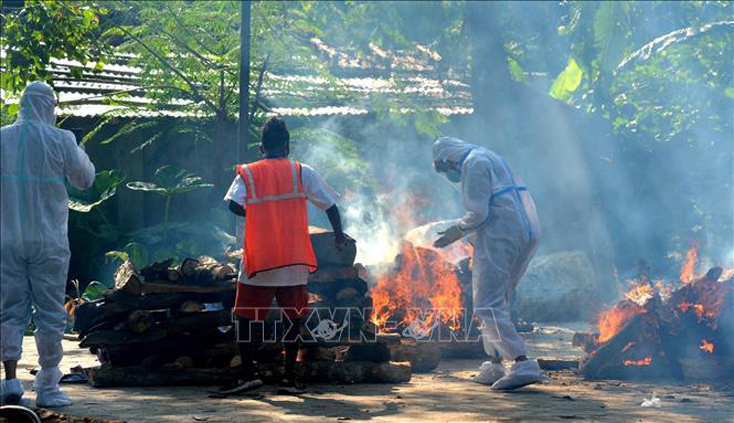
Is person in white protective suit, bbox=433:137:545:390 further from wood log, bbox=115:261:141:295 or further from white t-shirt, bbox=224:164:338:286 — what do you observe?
wood log, bbox=115:261:141:295

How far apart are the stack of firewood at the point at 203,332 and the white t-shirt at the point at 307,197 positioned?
2.73 ft

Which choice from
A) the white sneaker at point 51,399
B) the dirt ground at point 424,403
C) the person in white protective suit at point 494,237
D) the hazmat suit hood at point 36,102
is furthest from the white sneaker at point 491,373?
the hazmat suit hood at point 36,102

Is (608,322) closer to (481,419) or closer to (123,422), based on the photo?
(481,419)

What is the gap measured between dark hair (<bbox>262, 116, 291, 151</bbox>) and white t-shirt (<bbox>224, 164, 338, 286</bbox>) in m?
0.26

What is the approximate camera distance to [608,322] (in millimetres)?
9773

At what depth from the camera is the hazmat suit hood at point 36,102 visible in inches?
289

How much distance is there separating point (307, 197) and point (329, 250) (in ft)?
3.53

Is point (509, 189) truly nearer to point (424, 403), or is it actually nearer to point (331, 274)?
point (331, 274)

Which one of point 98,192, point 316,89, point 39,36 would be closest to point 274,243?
point 39,36

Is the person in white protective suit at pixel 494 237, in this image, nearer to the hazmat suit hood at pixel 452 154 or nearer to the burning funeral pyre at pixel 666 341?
the hazmat suit hood at pixel 452 154

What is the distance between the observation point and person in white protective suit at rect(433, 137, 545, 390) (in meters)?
8.32

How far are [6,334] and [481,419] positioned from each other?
3314 mm

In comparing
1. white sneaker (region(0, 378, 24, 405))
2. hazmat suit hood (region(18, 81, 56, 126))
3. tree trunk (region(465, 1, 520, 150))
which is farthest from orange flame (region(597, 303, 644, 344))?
tree trunk (region(465, 1, 520, 150))

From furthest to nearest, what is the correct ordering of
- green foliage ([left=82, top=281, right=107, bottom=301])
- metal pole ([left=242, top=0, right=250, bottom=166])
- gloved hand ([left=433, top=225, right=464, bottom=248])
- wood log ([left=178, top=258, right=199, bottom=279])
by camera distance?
1. green foliage ([left=82, top=281, right=107, bottom=301])
2. metal pole ([left=242, top=0, right=250, bottom=166])
3. wood log ([left=178, top=258, right=199, bottom=279])
4. gloved hand ([left=433, top=225, right=464, bottom=248])
